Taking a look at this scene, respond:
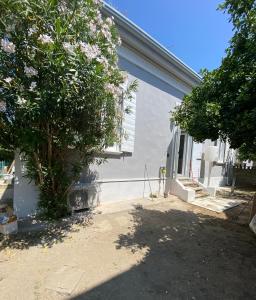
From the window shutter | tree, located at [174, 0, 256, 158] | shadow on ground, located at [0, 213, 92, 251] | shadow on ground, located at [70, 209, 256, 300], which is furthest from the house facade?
tree, located at [174, 0, 256, 158]

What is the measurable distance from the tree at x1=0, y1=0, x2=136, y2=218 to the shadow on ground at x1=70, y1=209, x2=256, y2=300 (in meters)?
2.23

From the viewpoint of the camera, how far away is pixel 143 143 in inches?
294

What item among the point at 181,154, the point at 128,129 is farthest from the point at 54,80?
the point at 181,154

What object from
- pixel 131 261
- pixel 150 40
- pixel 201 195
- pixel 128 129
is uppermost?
pixel 150 40

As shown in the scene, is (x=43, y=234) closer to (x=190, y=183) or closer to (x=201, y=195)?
(x=201, y=195)

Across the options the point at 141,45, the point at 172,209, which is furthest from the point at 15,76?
the point at 172,209

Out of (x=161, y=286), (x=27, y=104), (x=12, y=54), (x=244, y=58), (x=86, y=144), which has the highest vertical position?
(x=244, y=58)

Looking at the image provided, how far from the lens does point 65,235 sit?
4117mm

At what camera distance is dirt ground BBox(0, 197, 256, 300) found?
2646 mm

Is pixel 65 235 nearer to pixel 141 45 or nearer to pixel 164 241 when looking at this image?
pixel 164 241

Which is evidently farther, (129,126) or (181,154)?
(181,154)

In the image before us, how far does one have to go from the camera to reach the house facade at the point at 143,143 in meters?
5.65

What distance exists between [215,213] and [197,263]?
3.43 m

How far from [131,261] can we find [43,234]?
1823 mm
